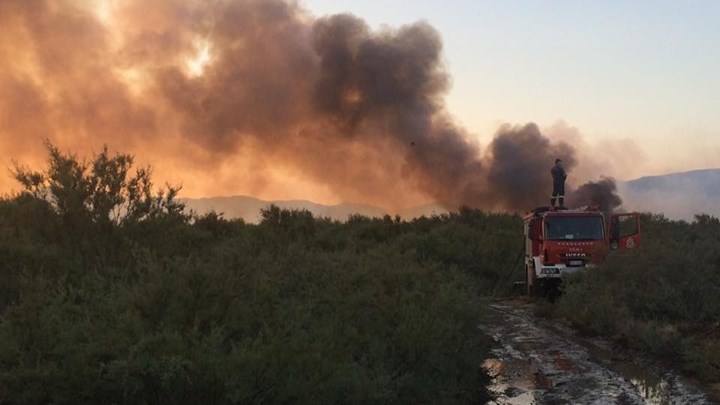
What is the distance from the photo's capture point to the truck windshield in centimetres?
2123

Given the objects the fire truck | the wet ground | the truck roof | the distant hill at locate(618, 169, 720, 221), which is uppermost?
the distant hill at locate(618, 169, 720, 221)

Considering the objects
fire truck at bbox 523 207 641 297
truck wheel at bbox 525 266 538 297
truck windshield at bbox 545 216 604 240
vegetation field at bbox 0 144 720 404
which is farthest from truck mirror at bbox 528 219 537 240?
vegetation field at bbox 0 144 720 404

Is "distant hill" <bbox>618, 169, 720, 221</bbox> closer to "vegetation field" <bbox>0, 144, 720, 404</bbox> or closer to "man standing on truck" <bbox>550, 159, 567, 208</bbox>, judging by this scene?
"man standing on truck" <bbox>550, 159, 567, 208</bbox>

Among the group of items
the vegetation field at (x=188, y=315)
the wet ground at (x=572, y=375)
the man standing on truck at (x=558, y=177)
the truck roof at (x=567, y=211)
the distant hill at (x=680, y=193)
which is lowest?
the wet ground at (x=572, y=375)

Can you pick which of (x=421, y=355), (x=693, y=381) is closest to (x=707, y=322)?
(x=693, y=381)

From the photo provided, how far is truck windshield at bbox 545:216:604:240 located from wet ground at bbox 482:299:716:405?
4845mm

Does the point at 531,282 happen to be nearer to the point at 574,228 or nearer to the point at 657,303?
the point at 574,228

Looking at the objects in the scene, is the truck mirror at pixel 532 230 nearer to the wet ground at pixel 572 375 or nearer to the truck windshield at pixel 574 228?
the truck windshield at pixel 574 228

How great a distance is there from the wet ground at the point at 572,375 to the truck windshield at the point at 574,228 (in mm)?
4845

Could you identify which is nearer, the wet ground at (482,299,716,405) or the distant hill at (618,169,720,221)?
the wet ground at (482,299,716,405)

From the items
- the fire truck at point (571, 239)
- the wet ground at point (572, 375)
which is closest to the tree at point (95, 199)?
the wet ground at point (572, 375)

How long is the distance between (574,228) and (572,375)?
9.99 metres

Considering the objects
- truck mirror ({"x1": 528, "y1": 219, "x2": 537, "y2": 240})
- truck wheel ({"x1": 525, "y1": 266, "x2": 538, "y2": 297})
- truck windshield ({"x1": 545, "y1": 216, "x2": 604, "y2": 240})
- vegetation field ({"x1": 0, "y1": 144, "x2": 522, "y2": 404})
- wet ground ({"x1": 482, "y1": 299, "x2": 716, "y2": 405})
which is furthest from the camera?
truck wheel ({"x1": 525, "y1": 266, "x2": 538, "y2": 297})

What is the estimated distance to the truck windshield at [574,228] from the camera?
21.2 meters
